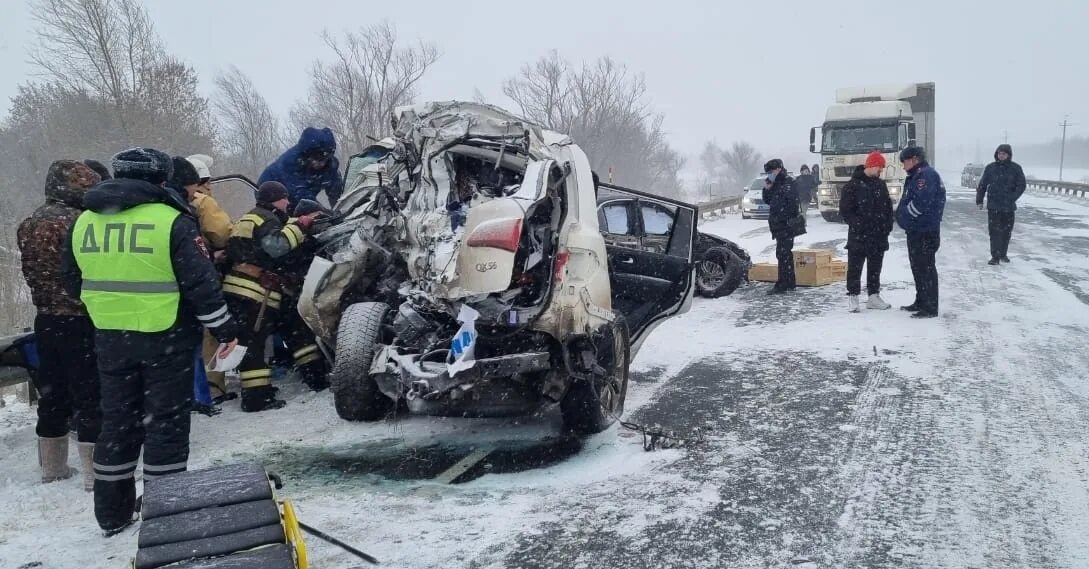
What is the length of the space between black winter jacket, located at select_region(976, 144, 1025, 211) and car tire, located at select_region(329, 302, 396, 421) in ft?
31.2

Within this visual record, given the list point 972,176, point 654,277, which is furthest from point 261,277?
point 972,176

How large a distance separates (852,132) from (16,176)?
28595 millimetres

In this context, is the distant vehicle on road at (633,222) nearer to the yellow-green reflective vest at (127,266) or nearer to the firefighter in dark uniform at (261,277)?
the firefighter in dark uniform at (261,277)

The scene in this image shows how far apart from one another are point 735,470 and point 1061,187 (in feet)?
118

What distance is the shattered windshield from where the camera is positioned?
18.7 meters

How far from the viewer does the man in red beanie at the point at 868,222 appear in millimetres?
8602

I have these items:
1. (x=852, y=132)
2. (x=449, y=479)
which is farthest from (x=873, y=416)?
(x=852, y=132)

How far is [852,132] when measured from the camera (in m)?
19.0

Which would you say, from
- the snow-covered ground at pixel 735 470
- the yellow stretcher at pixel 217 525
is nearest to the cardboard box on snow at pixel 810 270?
the snow-covered ground at pixel 735 470

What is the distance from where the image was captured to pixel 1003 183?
36.0 feet

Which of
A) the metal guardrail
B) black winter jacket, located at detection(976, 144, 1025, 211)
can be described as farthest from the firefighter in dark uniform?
the metal guardrail

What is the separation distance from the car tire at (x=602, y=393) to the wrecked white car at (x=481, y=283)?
1 centimetres

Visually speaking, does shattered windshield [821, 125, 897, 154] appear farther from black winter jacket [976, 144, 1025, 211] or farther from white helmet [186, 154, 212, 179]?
white helmet [186, 154, 212, 179]

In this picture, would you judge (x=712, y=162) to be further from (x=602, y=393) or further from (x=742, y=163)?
(x=602, y=393)
